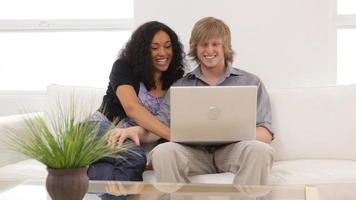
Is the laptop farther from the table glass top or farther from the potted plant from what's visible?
the potted plant

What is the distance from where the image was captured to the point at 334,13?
3.11 metres

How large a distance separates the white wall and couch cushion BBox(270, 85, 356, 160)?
16.3 inches

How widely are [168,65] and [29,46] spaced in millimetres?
1269

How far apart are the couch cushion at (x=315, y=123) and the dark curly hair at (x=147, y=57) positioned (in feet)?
1.75

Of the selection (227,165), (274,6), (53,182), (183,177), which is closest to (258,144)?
(227,165)

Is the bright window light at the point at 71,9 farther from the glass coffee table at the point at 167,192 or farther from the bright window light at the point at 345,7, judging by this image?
the glass coffee table at the point at 167,192

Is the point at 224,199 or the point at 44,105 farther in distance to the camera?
the point at 44,105

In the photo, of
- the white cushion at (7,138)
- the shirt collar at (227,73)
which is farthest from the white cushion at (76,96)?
the shirt collar at (227,73)

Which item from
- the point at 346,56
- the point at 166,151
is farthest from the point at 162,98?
the point at 346,56

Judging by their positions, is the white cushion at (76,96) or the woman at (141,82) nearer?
the woman at (141,82)

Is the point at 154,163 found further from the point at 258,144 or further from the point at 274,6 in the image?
the point at 274,6

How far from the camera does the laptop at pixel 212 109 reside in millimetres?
2002

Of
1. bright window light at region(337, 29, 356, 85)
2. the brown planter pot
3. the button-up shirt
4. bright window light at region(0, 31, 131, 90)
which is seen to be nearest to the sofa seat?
the button-up shirt

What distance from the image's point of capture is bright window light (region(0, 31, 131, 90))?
11.1ft
